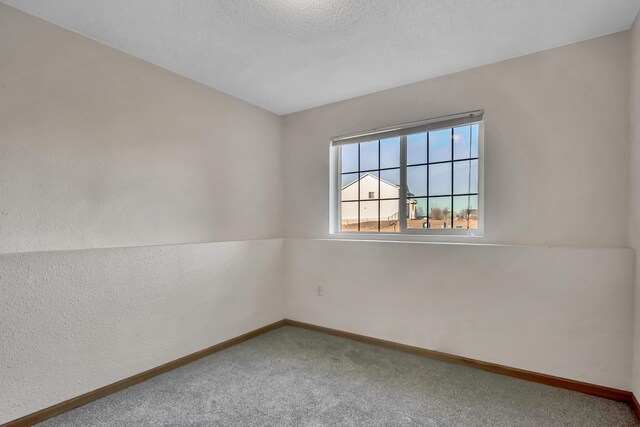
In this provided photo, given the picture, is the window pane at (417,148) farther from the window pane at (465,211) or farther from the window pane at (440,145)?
the window pane at (465,211)

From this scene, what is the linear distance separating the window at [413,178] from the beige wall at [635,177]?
902 mm

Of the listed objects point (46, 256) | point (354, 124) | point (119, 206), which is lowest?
point (46, 256)

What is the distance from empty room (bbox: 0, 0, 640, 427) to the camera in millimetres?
1900

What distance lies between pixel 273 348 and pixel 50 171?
85.8 inches

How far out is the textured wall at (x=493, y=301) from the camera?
209 cm

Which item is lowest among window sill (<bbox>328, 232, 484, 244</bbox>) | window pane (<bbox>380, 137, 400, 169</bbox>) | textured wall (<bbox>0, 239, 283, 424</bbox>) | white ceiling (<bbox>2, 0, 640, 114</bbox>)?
textured wall (<bbox>0, 239, 283, 424</bbox>)

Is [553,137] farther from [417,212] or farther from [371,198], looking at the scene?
[371,198]

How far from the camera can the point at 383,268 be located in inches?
117

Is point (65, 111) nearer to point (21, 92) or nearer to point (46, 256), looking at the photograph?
point (21, 92)

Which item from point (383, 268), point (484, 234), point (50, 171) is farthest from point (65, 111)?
point (484, 234)

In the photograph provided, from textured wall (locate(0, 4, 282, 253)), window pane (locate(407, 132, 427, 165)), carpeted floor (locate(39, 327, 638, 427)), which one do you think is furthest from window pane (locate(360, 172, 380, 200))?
carpeted floor (locate(39, 327, 638, 427))

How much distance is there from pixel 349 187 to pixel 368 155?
0.40 metres

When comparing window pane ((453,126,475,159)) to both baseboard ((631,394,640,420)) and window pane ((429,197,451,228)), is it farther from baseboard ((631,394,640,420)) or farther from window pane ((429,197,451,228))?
baseboard ((631,394,640,420))

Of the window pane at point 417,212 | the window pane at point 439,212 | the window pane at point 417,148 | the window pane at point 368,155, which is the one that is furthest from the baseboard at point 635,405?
the window pane at point 368,155
